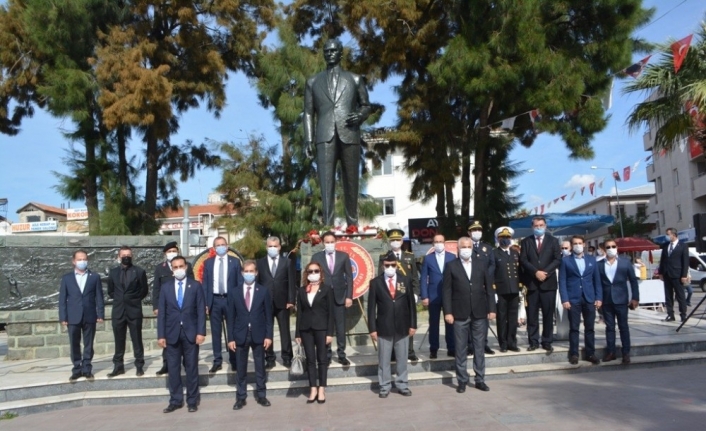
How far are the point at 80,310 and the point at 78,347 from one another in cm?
49

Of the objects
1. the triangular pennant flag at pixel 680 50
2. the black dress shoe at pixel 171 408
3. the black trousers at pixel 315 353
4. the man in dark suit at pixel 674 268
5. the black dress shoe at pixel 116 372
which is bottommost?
the black dress shoe at pixel 171 408

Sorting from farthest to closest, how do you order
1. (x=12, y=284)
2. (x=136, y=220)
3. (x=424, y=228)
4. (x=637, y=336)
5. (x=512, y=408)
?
(x=424, y=228) → (x=136, y=220) → (x=12, y=284) → (x=637, y=336) → (x=512, y=408)

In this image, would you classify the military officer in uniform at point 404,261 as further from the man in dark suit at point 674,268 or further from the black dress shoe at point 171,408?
the man in dark suit at point 674,268

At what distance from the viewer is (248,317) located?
23.7ft

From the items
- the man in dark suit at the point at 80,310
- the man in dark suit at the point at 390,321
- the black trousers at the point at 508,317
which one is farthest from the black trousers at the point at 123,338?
the black trousers at the point at 508,317

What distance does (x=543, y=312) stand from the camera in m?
8.68

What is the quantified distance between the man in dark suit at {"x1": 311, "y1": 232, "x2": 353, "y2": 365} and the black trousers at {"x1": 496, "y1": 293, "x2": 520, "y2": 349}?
2.13 metres

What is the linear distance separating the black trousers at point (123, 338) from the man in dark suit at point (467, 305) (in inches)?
160

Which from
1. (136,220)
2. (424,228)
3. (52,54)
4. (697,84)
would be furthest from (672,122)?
(424,228)

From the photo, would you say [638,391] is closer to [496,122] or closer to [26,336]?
[26,336]

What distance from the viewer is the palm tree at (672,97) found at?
11367 mm

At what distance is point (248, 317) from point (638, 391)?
446 centimetres

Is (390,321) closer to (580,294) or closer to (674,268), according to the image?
(580,294)

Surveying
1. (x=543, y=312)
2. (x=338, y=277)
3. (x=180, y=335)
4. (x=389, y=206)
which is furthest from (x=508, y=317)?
(x=389, y=206)
